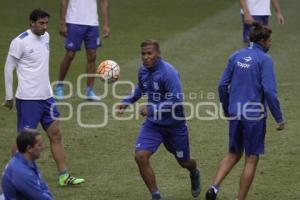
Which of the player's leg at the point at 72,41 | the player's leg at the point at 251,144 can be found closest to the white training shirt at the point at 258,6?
the player's leg at the point at 72,41

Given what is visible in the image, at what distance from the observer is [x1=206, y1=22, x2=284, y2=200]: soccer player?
36.2 ft

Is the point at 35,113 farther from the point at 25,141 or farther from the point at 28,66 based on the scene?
the point at 25,141

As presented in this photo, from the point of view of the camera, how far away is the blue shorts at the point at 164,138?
11648 millimetres

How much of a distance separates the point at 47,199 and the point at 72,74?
11.2 m

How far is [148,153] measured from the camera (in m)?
11.6

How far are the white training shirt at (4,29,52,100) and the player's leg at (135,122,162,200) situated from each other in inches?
60.1

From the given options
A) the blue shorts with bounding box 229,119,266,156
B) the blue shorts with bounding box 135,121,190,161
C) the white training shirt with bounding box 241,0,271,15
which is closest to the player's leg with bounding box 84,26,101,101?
the white training shirt with bounding box 241,0,271,15

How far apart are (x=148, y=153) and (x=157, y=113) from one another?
51cm

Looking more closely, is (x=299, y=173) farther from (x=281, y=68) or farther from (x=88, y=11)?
(x=281, y=68)

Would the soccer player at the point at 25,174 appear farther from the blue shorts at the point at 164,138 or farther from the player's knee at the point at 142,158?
the blue shorts at the point at 164,138

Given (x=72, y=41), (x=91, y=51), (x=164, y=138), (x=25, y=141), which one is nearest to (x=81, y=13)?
(x=72, y=41)

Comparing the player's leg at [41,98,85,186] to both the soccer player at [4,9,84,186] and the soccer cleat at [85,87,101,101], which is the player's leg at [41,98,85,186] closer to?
the soccer player at [4,9,84,186]

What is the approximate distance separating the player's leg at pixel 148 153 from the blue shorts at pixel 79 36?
5.90 m

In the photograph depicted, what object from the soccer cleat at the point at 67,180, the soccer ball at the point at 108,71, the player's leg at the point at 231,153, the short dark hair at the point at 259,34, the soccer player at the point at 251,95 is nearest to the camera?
the soccer player at the point at 251,95
